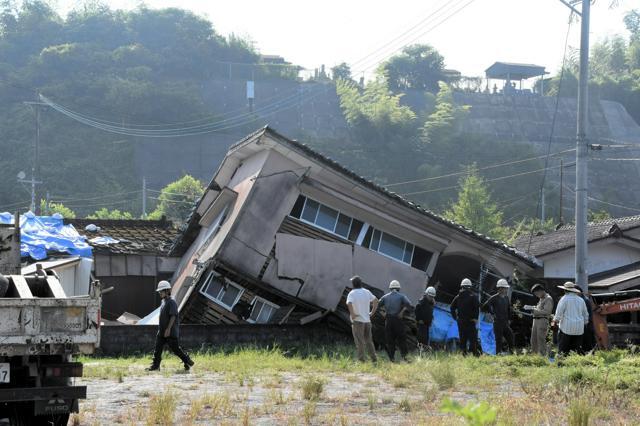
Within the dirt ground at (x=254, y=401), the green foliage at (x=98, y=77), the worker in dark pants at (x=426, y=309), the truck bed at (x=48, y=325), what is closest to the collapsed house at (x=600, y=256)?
the worker in dark pants at (x=426, y=309)

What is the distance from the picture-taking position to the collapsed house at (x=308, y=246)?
82.2 feet

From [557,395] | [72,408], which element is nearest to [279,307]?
[557,395]

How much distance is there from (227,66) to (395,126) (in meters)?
Result: 23.4

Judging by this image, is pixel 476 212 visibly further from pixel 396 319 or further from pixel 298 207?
pixel 396 319

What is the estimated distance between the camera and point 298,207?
2597 cm

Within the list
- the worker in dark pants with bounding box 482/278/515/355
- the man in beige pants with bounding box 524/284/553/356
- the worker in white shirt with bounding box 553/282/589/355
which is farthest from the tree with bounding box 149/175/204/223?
the worker in white shirt with bounding box 553/282/589/355

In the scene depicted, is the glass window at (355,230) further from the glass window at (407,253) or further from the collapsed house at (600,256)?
the collapsed house at (600,256)

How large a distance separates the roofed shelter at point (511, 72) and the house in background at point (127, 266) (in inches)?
3200

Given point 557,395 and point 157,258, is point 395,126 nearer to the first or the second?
point 157,258

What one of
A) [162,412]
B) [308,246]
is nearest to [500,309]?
[308,246]

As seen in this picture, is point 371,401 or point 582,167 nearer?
point 371,401

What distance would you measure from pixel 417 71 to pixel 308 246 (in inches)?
3538

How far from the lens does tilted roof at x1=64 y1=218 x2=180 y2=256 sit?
3138 cm

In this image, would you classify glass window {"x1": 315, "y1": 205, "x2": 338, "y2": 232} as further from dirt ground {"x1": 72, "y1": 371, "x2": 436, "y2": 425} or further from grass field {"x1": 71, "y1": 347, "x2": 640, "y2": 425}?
dirt ground {"x1": 72, "y1": 371, "x2": 436, "y2": 425}
